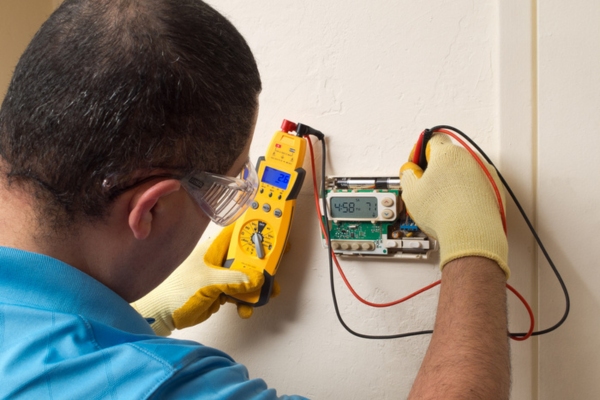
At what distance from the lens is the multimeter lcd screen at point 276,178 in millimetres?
1008

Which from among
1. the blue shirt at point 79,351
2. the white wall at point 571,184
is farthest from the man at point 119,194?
the white wall at point 571,184

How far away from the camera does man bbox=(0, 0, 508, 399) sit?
54 centimetres

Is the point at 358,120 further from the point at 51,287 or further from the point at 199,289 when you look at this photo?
the point at 51,287

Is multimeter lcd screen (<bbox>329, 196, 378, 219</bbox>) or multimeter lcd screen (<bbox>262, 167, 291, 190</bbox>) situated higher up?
multimeter lcd screen (<bbox>262, 167, 291, 190</bbox>)

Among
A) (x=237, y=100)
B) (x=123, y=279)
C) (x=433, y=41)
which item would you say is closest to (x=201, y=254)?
(x=123, y=279)

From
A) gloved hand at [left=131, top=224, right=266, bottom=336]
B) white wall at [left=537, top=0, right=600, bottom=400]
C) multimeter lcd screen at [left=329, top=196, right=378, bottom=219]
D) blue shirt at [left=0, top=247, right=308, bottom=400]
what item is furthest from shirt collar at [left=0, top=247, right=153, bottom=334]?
white wall at [left=537, top=0, right=600, bottom=400]

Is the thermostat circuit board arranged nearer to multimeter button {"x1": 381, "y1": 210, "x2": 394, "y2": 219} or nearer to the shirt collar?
multimeter button {"x1": 381, "y1": 210, "x2": 394, "y2": 219}

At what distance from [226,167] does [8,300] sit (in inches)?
11.7

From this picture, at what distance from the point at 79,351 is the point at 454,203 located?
0.59 meters

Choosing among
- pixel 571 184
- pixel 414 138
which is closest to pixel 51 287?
pixel 414 138

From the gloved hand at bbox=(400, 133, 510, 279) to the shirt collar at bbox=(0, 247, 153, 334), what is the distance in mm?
510

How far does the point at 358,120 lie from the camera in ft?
3.33

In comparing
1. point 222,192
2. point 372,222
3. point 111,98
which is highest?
point 111,98

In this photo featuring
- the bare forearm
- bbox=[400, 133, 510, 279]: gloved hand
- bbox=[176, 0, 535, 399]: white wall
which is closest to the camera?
the bare forearm
